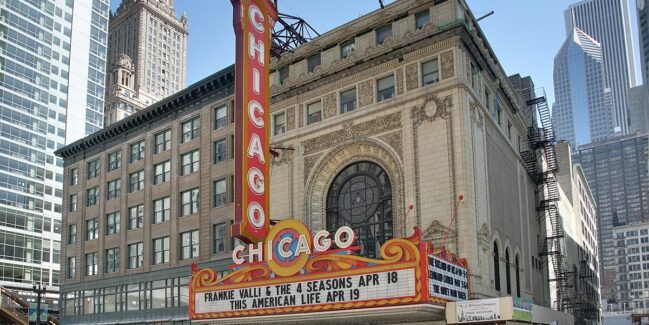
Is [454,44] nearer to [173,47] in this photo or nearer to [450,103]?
[450,103]

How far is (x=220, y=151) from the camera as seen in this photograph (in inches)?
1775

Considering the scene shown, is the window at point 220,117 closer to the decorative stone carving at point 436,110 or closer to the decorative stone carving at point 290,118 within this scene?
the decorative stone carving at point 290,118

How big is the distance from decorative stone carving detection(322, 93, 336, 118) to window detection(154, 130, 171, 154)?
16.6 metres

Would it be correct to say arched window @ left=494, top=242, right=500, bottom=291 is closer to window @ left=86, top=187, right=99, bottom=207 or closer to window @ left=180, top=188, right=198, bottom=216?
window @ left=180, top=188, right=198, bottom=216

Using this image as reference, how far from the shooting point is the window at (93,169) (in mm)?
55906

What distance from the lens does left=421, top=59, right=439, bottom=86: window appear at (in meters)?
33.1

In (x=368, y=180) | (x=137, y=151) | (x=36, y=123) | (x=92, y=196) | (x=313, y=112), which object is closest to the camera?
(x=368, y=180)

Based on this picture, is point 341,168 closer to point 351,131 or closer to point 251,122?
point 351,131

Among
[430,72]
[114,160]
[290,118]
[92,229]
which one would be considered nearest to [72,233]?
[92,229]

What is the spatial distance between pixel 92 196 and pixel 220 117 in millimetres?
16643

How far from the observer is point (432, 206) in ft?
104

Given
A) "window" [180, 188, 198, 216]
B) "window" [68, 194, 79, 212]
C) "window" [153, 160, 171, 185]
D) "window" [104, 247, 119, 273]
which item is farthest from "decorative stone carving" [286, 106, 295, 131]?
"window" [68, 194, 79, 212]

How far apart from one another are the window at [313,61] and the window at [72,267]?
28905 mm

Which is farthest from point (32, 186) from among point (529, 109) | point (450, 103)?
point (450, 103)
